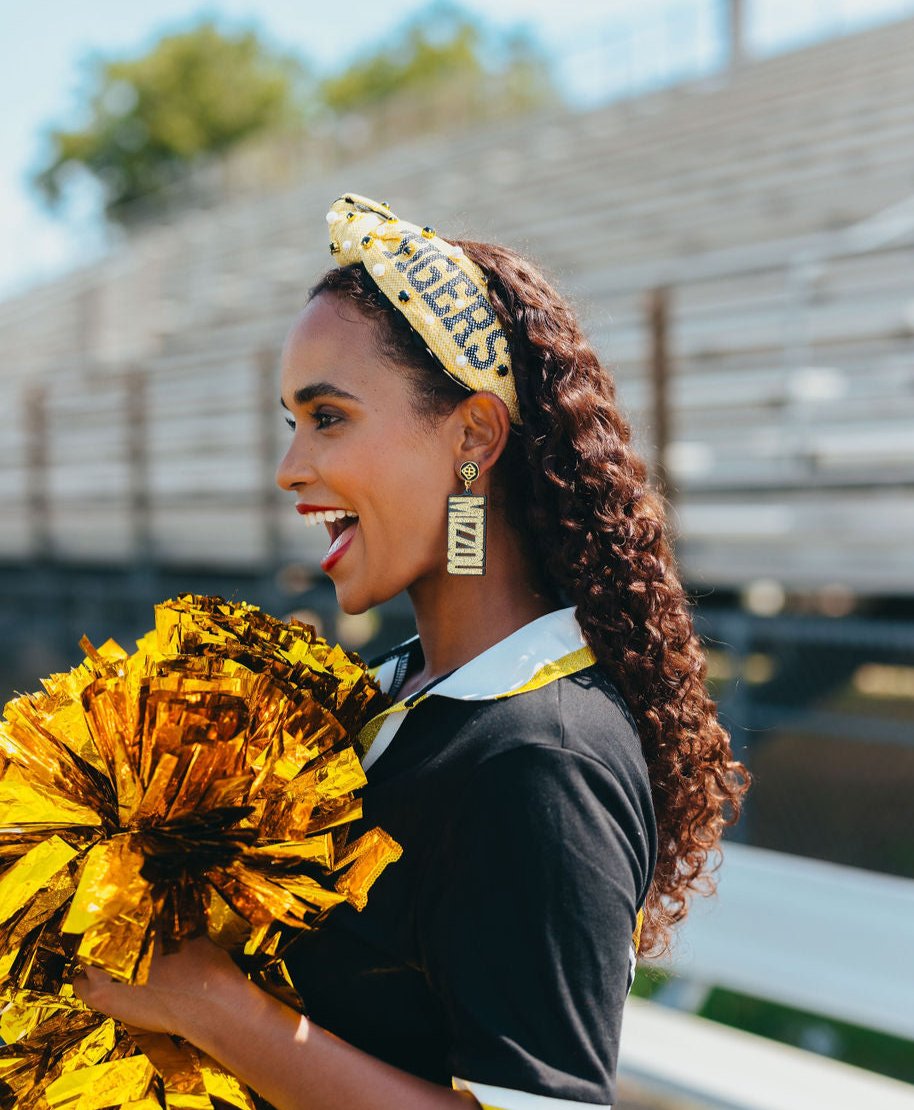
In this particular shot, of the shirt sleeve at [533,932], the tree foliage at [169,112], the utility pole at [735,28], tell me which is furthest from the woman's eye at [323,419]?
the tree foliage at [169,112]

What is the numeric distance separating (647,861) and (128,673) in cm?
56

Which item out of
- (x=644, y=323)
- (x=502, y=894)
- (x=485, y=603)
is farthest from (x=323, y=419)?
(x=644, y=323)

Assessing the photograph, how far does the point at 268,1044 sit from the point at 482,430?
66 centimetres

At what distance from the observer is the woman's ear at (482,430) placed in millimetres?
1294

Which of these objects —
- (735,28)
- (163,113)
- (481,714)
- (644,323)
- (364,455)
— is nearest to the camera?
(481,714)

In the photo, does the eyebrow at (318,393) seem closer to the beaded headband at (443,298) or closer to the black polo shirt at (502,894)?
the beaded headband at (443,298)

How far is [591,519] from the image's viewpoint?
131cm

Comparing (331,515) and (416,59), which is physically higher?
(416,59)

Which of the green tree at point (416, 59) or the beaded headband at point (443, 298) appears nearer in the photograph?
the beaded headband at point (443, 298)

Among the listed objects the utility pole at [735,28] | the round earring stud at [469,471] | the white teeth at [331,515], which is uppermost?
the utility pole at [735,28]

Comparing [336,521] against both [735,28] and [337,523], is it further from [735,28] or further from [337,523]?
[735,28]

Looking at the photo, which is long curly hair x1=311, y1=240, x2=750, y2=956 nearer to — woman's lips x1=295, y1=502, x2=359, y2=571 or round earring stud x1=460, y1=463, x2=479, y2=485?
round earring stud x1=460, y1=463, x2=479, y2=485

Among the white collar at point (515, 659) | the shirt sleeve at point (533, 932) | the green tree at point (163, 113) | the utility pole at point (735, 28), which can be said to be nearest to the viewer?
the shirt sleeve at point (533, 932)

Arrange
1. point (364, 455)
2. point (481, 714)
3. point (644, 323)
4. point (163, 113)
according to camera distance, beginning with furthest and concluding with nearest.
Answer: point (163, 113) < point (644, 323) < point (364, 455) < point (481, 714)
